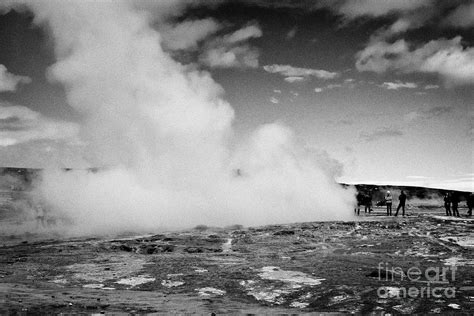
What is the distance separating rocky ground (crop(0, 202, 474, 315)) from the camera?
6.37 meters

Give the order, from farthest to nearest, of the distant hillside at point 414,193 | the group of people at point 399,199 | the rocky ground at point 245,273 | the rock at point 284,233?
the distant hillside at point 414,193, the group of people at point 399,199, the rock at point 284,233, the rocky ground at point 245,273

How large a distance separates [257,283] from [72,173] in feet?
77.0

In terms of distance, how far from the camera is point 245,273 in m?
8.84

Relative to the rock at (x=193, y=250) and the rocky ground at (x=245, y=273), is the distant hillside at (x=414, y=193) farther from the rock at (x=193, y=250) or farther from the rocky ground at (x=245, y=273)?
the rock at (x=193, y=250)

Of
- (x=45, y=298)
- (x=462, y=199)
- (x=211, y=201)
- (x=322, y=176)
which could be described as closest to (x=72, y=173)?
(x=211, y=201)

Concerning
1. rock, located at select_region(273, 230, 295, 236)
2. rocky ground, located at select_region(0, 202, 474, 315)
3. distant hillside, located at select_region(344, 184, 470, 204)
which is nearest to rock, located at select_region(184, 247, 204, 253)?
rocky ground, located at select_region(0, 202, 474, 315)

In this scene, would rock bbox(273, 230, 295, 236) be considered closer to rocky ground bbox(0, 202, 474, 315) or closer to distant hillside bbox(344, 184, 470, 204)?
rocky ground bbox(0, 202, 474, 315)

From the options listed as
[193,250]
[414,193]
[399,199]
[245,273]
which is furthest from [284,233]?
[414,193]

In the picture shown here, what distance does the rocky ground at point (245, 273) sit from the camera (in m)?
6.37

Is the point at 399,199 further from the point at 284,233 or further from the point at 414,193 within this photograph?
the point at 414,193

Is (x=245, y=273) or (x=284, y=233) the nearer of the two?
(x=245, y=273)

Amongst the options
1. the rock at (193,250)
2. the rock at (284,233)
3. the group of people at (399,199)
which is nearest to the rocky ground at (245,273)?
the rock at (193,250)

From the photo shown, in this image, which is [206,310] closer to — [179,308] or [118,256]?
[179,308]

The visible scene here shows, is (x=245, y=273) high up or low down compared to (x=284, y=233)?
down
